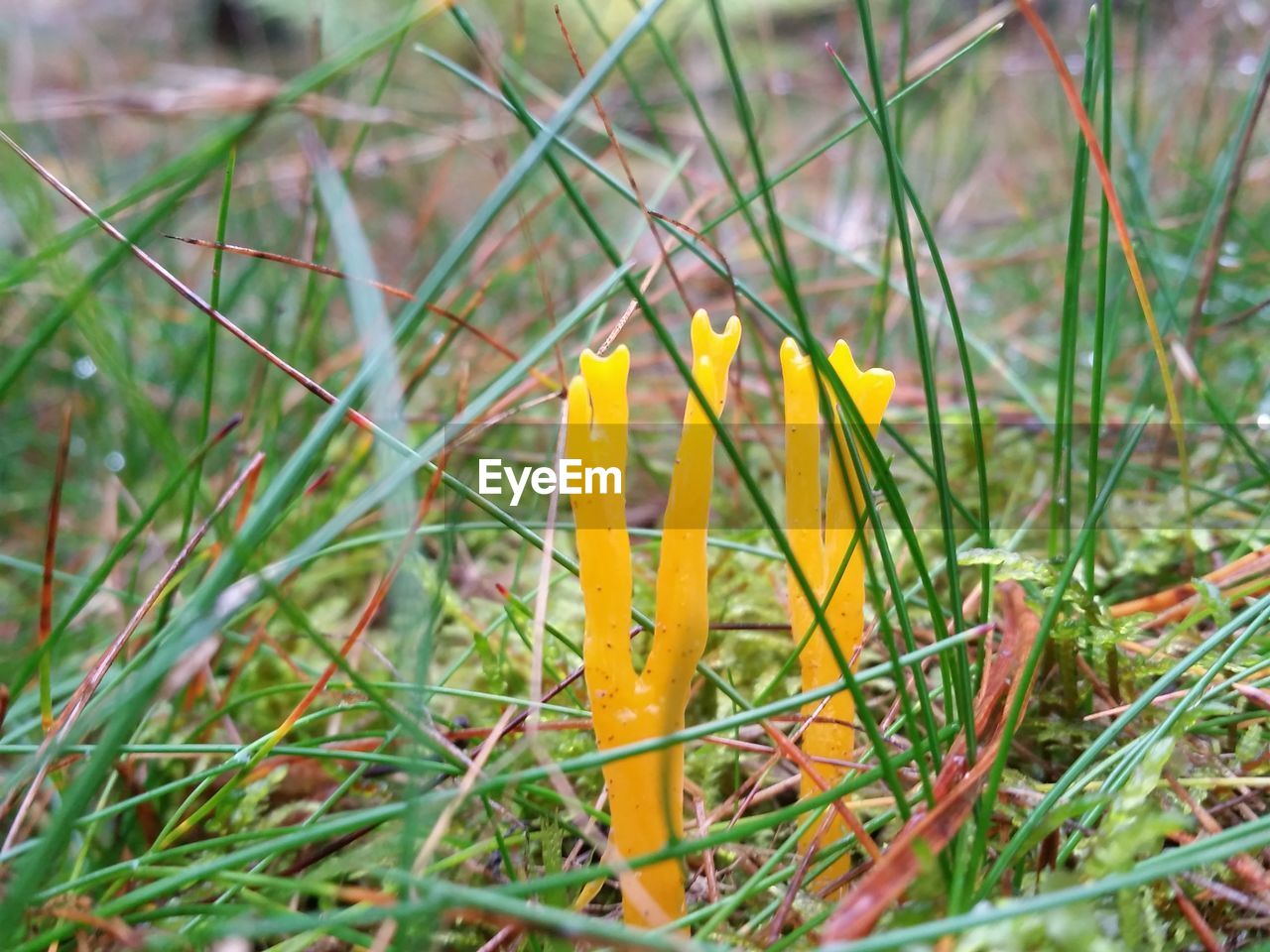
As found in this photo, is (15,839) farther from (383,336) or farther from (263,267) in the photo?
(263,267)

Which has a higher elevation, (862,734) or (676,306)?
(676,306)

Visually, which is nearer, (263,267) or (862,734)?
(862,734)

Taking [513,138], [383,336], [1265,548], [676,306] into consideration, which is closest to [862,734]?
[1265,548]
